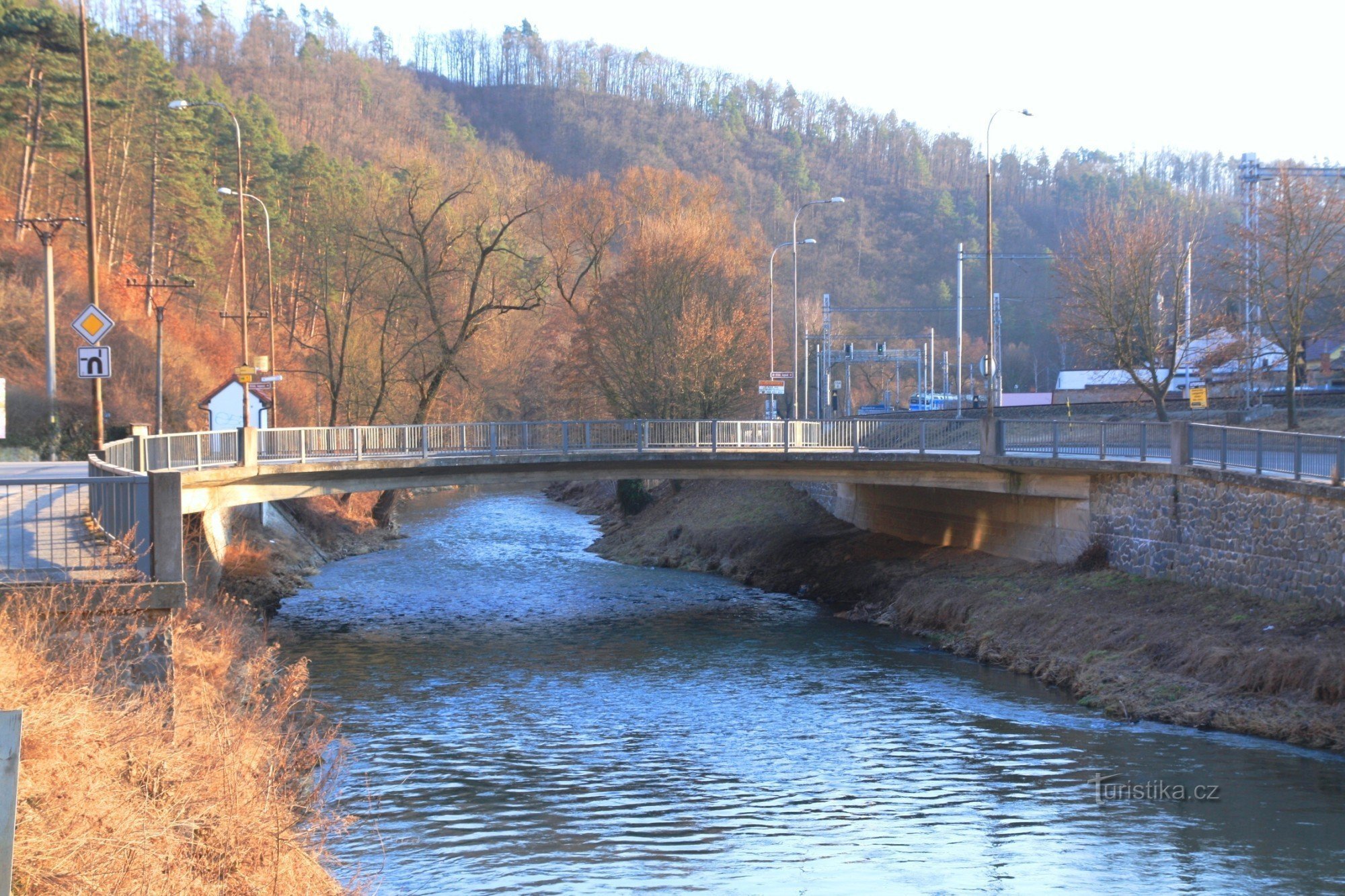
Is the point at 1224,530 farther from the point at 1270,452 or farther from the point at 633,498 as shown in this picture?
the point at 633,498

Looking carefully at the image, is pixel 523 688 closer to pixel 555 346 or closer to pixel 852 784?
pixel 852 784

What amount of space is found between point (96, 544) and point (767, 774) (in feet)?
31.5

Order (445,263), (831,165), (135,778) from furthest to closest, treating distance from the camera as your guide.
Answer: (831,165)
(445,263)
(135,778)

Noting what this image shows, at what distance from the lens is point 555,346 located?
60500 millimetres

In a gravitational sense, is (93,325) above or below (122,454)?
above

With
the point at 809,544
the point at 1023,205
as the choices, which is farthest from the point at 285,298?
the point at 1023,205

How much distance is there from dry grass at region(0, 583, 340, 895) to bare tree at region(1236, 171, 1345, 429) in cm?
3498

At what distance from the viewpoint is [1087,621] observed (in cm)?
2483

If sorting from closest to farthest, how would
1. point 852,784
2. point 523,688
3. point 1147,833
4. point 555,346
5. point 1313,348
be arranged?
point 1147,833, point 852,784, point 523,688, point 555,346, point 1313,348

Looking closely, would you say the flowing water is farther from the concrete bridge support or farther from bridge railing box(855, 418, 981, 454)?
bridge railing box(855, 418, 981, 454)

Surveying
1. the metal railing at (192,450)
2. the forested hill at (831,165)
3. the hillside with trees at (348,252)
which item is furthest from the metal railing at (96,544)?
the forested hill at (831,165)

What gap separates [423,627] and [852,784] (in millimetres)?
15518

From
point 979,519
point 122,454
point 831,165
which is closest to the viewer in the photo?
point 122,454

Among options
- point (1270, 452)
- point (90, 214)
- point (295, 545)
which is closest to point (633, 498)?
point (295, 545)
